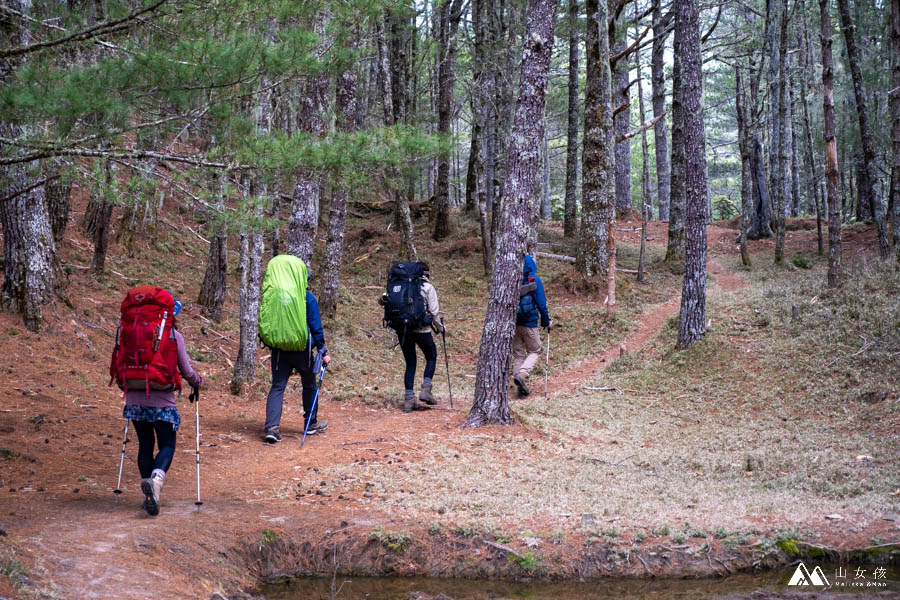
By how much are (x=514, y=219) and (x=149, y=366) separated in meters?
4.40

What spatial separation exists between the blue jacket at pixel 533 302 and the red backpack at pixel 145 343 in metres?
6.15

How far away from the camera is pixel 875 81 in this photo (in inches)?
1017

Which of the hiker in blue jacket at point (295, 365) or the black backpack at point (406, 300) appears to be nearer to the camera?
the hiker in blue jacket at point (295, 365)

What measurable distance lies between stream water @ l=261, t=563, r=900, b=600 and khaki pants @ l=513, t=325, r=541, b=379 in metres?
6.36

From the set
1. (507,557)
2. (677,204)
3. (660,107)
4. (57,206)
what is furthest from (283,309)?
(660,107)

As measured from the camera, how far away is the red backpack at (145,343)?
5.17 metres

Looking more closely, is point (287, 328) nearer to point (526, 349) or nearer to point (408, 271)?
point (408, 271)

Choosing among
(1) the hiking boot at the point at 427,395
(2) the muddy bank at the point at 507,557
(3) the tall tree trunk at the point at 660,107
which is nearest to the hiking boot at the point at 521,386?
(1) the hiking boot at the point at 427,395

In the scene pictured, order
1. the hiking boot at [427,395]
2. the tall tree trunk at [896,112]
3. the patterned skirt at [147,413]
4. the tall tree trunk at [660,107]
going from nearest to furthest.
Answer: the patterned skirt at [147,413], the hiking boot at [427,395], the tall tree trunk at [896,112], the tall tree trunk at [660,107]

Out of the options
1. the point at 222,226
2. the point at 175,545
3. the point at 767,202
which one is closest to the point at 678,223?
the point at 767,202

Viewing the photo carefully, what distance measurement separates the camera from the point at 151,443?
5.56m

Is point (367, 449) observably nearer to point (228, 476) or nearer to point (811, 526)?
point (228, 476)

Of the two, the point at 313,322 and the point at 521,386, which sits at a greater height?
the point at 313,322

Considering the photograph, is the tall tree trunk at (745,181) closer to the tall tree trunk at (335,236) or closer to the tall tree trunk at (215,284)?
the tall tree trunk at (335,236)
